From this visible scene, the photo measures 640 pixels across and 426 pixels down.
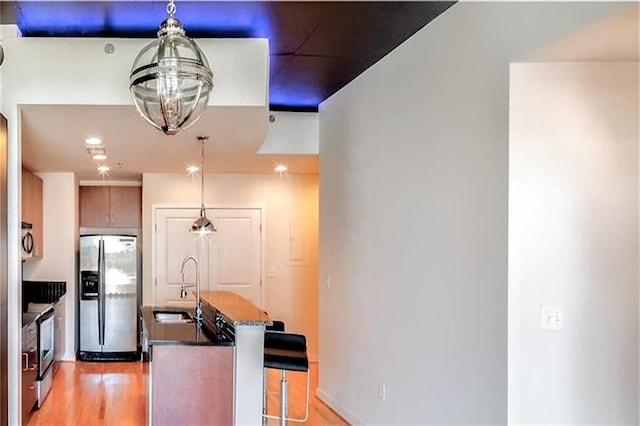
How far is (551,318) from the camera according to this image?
2.49 meters

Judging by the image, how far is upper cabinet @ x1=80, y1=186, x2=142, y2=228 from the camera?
7.27m

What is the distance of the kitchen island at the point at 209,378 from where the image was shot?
3.53 m

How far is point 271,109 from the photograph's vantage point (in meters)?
5.46

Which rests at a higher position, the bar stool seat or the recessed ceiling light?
the recessed ceiling light

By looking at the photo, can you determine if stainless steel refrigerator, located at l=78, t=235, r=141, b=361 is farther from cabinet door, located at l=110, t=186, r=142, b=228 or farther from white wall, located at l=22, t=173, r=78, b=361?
cabinet door, located at l=110, t=186, r=142, b=228

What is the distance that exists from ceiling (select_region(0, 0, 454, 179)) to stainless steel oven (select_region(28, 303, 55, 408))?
61.4 inches

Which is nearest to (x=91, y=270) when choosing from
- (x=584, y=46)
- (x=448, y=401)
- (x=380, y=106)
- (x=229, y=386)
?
(x=229, y=386)

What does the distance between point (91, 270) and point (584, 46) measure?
20.1 ft

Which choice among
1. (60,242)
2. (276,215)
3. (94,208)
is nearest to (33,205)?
(60,242)

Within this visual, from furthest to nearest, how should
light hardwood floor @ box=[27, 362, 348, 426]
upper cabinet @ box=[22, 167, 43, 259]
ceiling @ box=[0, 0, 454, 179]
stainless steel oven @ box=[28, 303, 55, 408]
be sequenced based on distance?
upper cabinet @ box=[22, 167, 43, 259] → stainless steel oven @ box=[28, 303, 55, 408] → light hardwood floor @ box=[27, 362, 348, 426] → ceiling @ box=[0, 0, 454, 179]

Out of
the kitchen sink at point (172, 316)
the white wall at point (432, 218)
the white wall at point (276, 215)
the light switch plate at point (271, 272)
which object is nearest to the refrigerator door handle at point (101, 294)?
the white wall at point (276, 215)

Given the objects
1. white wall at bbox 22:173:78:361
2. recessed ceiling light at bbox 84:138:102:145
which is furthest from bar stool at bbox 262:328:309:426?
white wall at bbox 22:173:78:361

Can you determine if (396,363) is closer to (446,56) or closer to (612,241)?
(612,241)

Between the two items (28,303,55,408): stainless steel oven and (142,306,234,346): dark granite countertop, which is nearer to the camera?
(142,306,234,346): dark granite countertop
